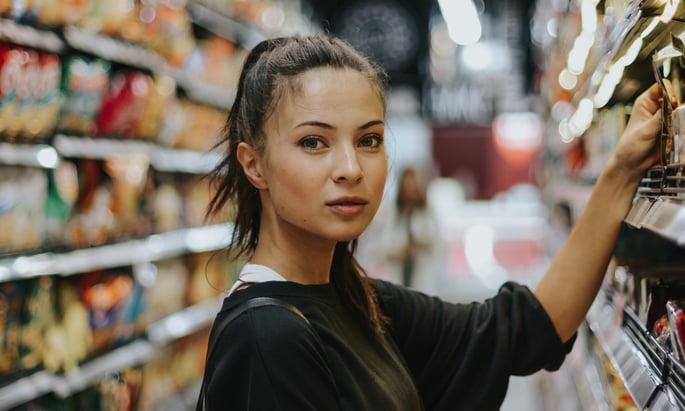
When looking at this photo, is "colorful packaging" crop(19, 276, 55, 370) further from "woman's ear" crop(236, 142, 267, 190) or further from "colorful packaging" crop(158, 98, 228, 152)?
"woman's ear" crop(236, 142, 267, 190)

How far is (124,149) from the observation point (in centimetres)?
352

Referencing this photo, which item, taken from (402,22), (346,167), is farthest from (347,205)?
(402,22)

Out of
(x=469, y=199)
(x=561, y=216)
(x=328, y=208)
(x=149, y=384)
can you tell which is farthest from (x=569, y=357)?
(x=469, y=199)

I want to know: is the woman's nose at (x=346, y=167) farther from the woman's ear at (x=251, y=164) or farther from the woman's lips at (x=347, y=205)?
the woman's ear at (x=251, y=164)

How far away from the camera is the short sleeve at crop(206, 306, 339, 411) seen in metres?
1.18

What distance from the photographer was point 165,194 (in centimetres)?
415

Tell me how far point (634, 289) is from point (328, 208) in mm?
774

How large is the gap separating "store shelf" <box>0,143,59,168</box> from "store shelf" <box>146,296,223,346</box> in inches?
45.9

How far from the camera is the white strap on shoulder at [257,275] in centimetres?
137

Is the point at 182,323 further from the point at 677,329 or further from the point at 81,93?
the point at 677,329

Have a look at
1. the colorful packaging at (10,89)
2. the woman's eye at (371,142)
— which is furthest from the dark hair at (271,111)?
the colorful packaging at (10,89)

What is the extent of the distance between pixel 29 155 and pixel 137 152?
911 mm

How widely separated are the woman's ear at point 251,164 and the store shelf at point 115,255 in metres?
0.97

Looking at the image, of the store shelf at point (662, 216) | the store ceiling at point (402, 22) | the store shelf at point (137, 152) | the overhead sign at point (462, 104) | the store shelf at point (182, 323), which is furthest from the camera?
the overhead sign at point (462, 104)
